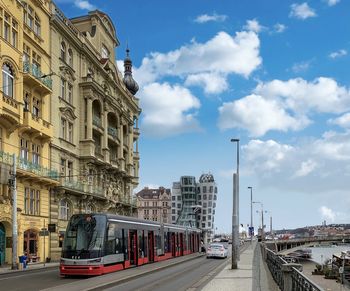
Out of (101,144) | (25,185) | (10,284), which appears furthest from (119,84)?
(10,284)

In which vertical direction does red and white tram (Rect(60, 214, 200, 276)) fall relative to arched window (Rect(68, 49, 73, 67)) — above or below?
below

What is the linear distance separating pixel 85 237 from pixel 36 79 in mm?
21248

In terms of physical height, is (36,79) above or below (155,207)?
above

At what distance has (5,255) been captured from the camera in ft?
133

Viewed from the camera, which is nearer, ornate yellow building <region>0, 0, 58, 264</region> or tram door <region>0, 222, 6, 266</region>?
ornate yellow building <region>0, 0, 58, 264</region>

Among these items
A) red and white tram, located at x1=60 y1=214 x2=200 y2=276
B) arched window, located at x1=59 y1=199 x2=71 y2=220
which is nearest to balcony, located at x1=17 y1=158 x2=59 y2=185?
arched window, located at x1=59 y1=199 x2=71 y2=220

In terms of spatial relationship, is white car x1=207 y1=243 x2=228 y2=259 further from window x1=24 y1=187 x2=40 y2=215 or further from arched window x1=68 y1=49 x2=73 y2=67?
arched window x1=68 y1=49 x2=73 y2=67

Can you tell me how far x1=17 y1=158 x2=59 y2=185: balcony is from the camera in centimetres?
4088

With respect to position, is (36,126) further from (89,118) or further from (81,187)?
(89,118)

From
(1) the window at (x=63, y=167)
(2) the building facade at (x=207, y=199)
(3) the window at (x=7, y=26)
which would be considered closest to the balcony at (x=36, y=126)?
(1) the window at (x=63, y=167)

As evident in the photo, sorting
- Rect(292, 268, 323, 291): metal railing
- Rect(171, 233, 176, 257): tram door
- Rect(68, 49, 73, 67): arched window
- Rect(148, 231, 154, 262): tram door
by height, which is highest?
Rect(68, 49, 73, 67): arched window

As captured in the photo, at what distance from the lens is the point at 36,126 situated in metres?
44.5

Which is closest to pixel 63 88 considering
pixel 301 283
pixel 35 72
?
pixel 35 72

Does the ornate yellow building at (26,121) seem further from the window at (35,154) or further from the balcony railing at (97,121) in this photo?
the balcony railing at (97,121)
